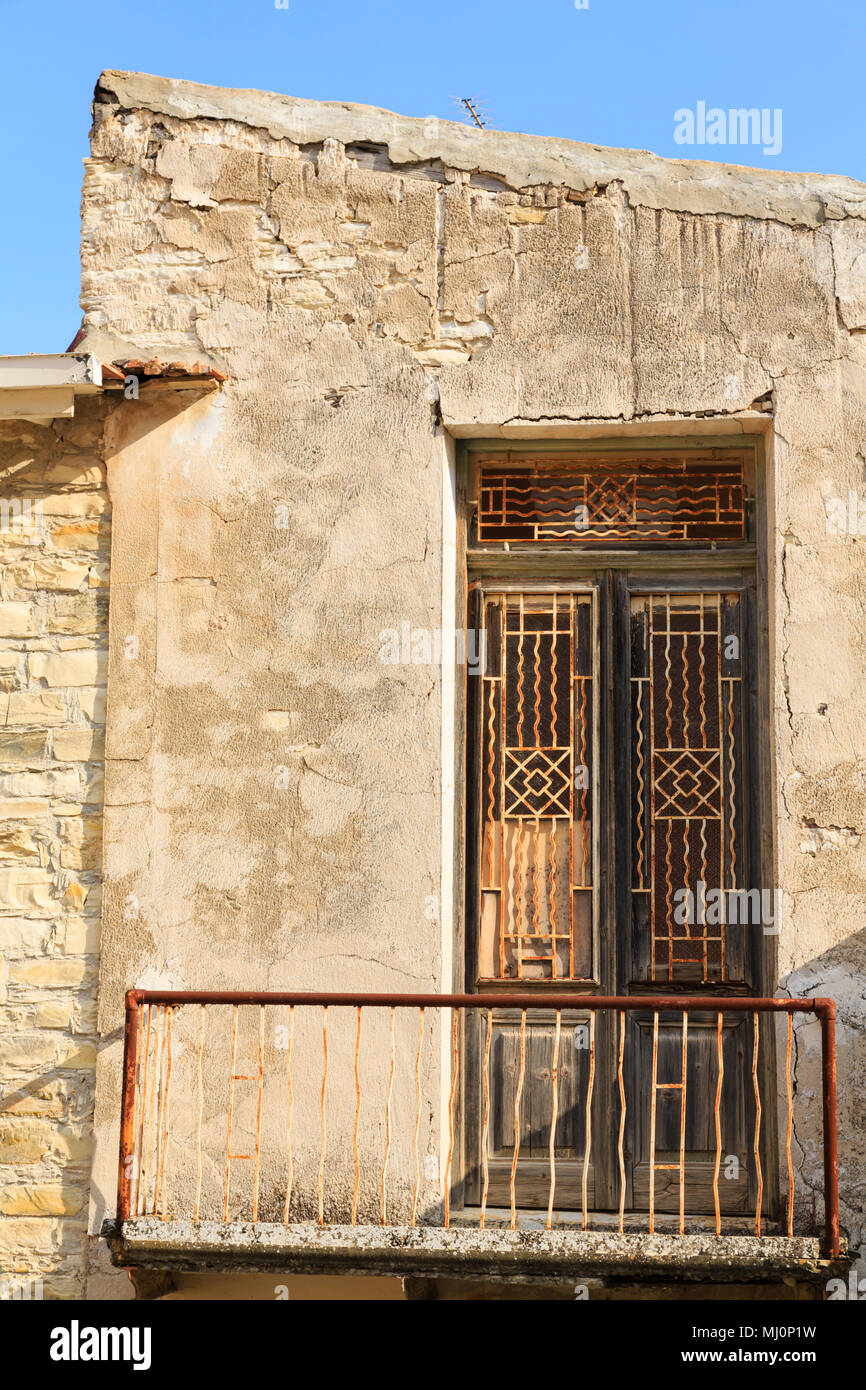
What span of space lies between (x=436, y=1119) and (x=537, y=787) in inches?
51.9

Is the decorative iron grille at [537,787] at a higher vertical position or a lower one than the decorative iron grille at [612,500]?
lower

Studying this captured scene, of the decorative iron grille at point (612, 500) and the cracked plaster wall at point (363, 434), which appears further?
→ the decorative iron grille at point (612, 500)

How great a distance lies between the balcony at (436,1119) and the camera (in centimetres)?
546

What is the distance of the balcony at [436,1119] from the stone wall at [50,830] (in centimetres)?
36

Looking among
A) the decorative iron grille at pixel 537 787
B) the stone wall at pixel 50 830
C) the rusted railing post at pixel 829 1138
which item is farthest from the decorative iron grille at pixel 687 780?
the stone wall at pixel 50 830

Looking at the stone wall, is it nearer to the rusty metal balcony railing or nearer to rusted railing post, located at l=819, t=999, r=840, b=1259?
the rusty metal balcony railing

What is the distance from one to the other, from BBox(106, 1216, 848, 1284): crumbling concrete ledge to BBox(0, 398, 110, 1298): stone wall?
0.64m

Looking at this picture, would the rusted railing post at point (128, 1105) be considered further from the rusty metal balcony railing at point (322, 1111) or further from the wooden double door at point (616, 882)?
the wooden double door at point (616, 882)

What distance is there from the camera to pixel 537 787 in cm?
616

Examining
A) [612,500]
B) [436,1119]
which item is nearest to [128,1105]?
[436,1119]

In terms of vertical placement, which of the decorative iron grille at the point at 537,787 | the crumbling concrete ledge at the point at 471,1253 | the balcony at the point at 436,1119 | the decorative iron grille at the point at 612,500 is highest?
the decorative iron grille at the point at 612,500

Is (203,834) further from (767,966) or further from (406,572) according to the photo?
(767,966)

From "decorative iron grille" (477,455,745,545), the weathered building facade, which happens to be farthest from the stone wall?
"decorative iron grille" (477,455,745,545)
